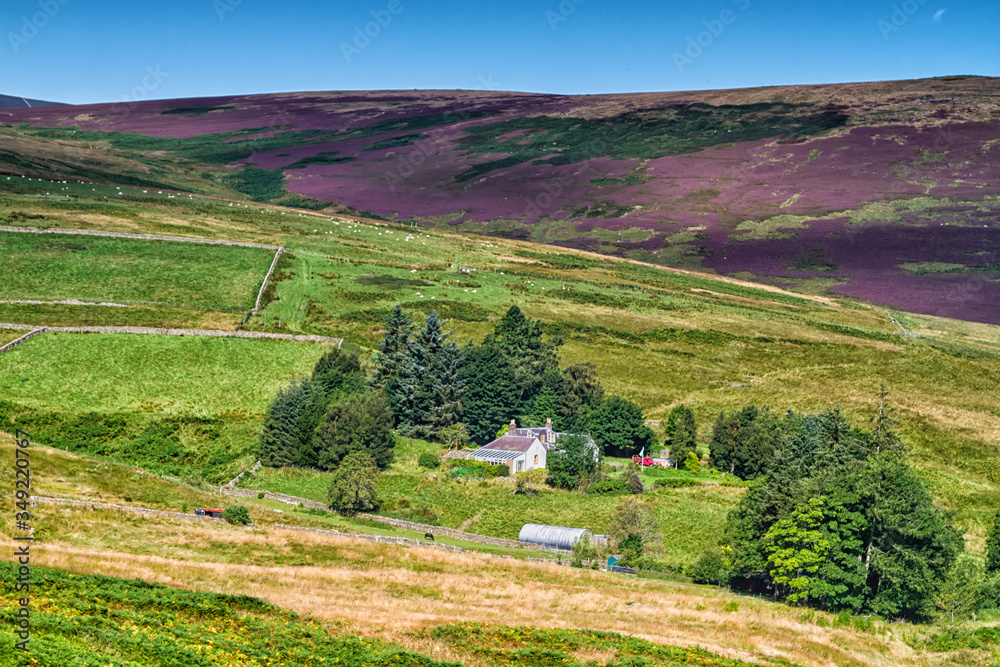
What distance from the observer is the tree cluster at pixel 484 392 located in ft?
255

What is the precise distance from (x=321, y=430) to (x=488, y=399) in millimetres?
16682

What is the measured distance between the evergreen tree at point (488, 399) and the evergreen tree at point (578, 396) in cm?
433

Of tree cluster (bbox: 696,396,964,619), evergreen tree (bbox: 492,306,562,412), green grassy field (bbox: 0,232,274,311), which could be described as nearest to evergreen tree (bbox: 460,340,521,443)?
evergreen tree (bbox: 492,306,562,412)

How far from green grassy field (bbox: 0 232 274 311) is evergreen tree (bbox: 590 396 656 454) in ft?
128

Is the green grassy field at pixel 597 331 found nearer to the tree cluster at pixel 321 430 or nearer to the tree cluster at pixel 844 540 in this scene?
the tree cluster at pixel 321 430

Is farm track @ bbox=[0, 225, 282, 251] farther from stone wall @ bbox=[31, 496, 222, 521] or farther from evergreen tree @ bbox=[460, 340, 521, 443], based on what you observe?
stone wall @ bbox=[31, 496, 222, 521]

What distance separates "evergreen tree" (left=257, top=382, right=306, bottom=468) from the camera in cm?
6931

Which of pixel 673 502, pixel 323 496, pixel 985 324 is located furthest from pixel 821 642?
pixel 985 324

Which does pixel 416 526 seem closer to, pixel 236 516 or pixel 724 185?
pixel 236 516

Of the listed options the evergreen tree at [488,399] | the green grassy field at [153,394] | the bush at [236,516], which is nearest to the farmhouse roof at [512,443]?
the evergreen tree at [488,399]

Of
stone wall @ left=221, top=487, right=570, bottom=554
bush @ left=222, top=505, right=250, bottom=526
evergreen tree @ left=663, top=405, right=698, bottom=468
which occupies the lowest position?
stone wall @ left=221, top=487, right=570, bottom=554

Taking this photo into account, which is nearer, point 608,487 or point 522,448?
point 608,487

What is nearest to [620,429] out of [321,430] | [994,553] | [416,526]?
[416,526]

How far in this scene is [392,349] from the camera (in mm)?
85062
